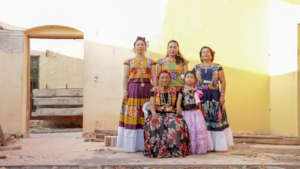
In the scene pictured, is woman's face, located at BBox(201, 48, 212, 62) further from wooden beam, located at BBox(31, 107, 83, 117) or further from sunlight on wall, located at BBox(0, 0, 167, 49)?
wooden beam, located at BBox(31, 107, 83, 117)

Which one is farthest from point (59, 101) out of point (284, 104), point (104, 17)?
point (284, 104)

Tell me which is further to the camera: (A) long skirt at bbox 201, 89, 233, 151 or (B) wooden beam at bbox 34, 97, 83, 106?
(B) wooden beam at bbox 34, 97, 83, 106

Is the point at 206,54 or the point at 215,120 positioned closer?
the point at 215,120

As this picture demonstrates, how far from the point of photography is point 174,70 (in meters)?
5.49

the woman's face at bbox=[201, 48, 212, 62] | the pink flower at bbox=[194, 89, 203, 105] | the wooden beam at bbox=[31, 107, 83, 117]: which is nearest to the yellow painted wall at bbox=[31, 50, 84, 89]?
the wooden beam at bbox=[31, 107, 83, 117]

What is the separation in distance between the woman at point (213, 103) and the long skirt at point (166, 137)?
2.01ft

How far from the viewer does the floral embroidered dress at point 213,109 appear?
5.38 meters

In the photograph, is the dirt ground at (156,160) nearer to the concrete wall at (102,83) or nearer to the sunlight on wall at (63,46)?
the concrete wall at (102,83)

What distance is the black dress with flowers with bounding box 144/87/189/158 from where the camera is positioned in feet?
15.9

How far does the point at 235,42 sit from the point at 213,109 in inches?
130

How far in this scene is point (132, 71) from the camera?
18.3ft

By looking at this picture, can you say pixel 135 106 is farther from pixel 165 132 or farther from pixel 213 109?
pixel 213 109

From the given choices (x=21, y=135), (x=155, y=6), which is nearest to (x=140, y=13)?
(x=155, y=6)

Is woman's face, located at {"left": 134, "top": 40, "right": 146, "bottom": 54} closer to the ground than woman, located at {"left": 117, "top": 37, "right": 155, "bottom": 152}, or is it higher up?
higher up
